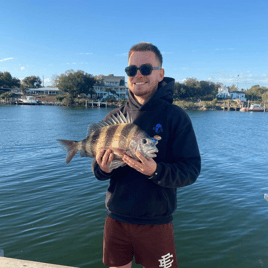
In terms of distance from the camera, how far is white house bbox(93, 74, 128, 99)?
102375mm

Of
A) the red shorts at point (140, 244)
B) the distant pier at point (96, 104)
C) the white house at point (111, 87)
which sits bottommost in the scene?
the distant pier at point (96, 104)

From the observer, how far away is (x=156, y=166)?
8.12 ft

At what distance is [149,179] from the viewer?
282 centimetres

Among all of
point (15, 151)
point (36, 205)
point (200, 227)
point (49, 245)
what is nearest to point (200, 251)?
point (200, 227)

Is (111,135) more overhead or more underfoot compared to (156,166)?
more overhead

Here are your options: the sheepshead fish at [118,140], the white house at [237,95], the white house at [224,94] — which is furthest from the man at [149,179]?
the white house at [237,95]

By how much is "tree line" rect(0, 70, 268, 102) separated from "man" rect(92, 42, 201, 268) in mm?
96447

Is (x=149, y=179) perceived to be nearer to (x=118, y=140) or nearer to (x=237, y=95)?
(x=118, y=140)

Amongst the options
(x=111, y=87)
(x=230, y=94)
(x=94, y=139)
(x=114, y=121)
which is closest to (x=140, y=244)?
(x=94, y=139)

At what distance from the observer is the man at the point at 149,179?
2.68 meters

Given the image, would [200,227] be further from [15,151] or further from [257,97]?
[257,97]

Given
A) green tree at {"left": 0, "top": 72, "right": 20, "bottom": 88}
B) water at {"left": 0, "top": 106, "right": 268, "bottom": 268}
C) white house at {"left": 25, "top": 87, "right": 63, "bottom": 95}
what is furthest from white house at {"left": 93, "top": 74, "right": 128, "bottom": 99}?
water at {"left": 0, "top": 106, "right": 268, "bottom": 268}

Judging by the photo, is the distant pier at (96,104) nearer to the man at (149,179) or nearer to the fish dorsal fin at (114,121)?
the fish dorsal fin at (114,121)

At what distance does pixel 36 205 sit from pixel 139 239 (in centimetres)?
668
